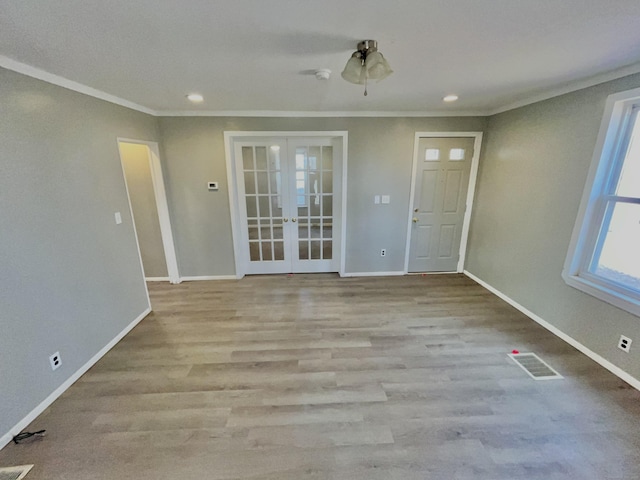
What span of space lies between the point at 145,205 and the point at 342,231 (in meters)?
2.83

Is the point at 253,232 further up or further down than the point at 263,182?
further down

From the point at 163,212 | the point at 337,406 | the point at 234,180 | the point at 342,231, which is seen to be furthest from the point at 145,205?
the point at 337,406

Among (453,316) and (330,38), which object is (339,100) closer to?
(330,38)

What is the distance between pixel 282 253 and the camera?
13.8 feet

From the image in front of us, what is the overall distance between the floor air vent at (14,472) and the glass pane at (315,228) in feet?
11.0

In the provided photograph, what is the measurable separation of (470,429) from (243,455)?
1.43 metres

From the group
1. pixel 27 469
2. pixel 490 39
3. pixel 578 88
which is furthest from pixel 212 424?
pixel 578 88

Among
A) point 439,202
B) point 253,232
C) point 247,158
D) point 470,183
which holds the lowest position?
point 253,232

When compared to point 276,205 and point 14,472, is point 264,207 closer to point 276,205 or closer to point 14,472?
point 276,205

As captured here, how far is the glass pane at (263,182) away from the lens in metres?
3.84

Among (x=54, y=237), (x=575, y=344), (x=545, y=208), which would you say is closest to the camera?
(x=54, y=237)

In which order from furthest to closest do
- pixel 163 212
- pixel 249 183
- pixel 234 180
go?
pixel 249 183 → pixel 234 180 → pixel 163 212

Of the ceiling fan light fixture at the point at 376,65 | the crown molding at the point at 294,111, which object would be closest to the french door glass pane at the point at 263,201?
the crown molding at the point at 294,111

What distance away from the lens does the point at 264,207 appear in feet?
13.0
